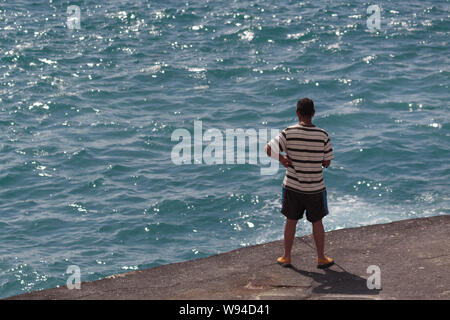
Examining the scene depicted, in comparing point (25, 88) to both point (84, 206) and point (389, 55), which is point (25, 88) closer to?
point (84, 206)

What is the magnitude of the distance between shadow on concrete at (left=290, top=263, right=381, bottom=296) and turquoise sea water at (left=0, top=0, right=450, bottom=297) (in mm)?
4485

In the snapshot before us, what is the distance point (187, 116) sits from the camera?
16.8m

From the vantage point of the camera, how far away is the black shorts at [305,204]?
7113mm

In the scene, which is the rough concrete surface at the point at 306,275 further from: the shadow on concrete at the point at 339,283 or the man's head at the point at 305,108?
the man's head at the point at 305,108

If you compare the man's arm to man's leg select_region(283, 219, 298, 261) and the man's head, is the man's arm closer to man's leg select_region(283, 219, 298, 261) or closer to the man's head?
the man's head

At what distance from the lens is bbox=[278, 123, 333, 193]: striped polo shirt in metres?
6.93
